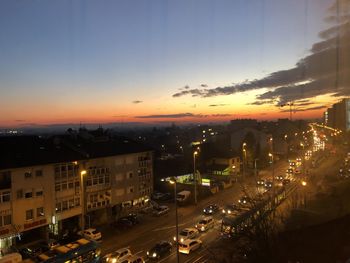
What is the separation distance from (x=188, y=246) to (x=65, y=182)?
36.5 ft

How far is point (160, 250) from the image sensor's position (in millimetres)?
20109

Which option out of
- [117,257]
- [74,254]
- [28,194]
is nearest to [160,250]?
[117,257]

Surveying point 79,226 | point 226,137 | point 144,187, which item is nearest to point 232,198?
point 144,187

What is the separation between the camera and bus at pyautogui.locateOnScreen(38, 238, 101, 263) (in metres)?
16.6

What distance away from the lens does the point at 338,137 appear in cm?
10856

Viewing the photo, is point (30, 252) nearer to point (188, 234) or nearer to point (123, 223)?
point (123, 223)

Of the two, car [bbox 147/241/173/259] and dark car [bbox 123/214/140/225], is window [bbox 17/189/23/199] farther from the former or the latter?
car [bbox 147/241/173/259]

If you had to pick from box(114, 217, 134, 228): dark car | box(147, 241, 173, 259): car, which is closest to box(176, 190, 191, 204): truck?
box(114, 217, 134, 228): dark car

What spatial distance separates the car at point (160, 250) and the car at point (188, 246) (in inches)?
32.0

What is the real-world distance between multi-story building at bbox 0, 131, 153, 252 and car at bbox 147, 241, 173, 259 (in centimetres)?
737

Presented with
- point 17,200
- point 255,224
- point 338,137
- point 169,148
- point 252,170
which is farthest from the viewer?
point 338,137

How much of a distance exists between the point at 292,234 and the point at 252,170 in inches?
1182

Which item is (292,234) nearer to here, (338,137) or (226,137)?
(226,137)

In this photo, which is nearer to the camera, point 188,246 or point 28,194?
point 188,246
